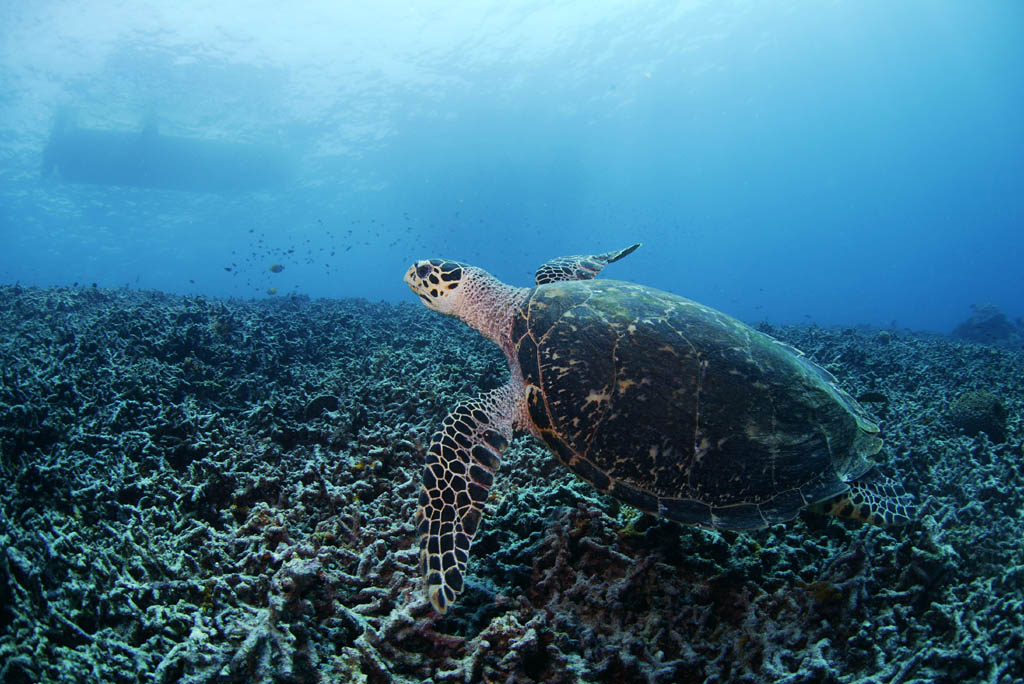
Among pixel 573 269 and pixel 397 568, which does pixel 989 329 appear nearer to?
pixel 573 269

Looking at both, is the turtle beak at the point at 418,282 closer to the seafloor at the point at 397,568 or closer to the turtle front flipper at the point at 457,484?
the seafloor at the point at 397,568

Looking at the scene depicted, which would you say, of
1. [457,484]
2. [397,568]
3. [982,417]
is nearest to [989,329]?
[982,417]

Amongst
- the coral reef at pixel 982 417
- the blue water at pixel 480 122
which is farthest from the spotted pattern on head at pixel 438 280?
the blue water at pixel 480 122

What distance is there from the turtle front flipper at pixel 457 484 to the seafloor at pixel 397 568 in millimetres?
161

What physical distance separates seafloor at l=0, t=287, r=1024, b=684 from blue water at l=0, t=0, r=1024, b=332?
1970 centimetres

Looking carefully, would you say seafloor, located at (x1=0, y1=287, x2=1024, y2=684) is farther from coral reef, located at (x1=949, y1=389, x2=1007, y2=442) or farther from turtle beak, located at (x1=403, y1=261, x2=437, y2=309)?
turtle beak, located at (x1=403, y1=261, x2=437, y2=309)

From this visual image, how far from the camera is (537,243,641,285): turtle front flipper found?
4934 millimetres

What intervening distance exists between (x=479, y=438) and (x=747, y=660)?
6.08ft

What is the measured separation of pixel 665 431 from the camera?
2547 mm

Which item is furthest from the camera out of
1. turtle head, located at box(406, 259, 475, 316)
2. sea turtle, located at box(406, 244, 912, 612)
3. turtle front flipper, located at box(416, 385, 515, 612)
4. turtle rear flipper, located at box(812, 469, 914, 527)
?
turtle head, located at box(406, 259, 475, 316)

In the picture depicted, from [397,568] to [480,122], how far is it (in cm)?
5095

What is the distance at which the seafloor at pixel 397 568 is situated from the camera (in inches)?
72.5

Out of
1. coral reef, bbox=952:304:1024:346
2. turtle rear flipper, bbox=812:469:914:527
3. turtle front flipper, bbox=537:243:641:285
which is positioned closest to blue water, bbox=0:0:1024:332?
turtle front flipper, bbox=537:243:641:285

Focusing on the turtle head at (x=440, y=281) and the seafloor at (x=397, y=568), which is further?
the turtle head at (x=440, y=281)
